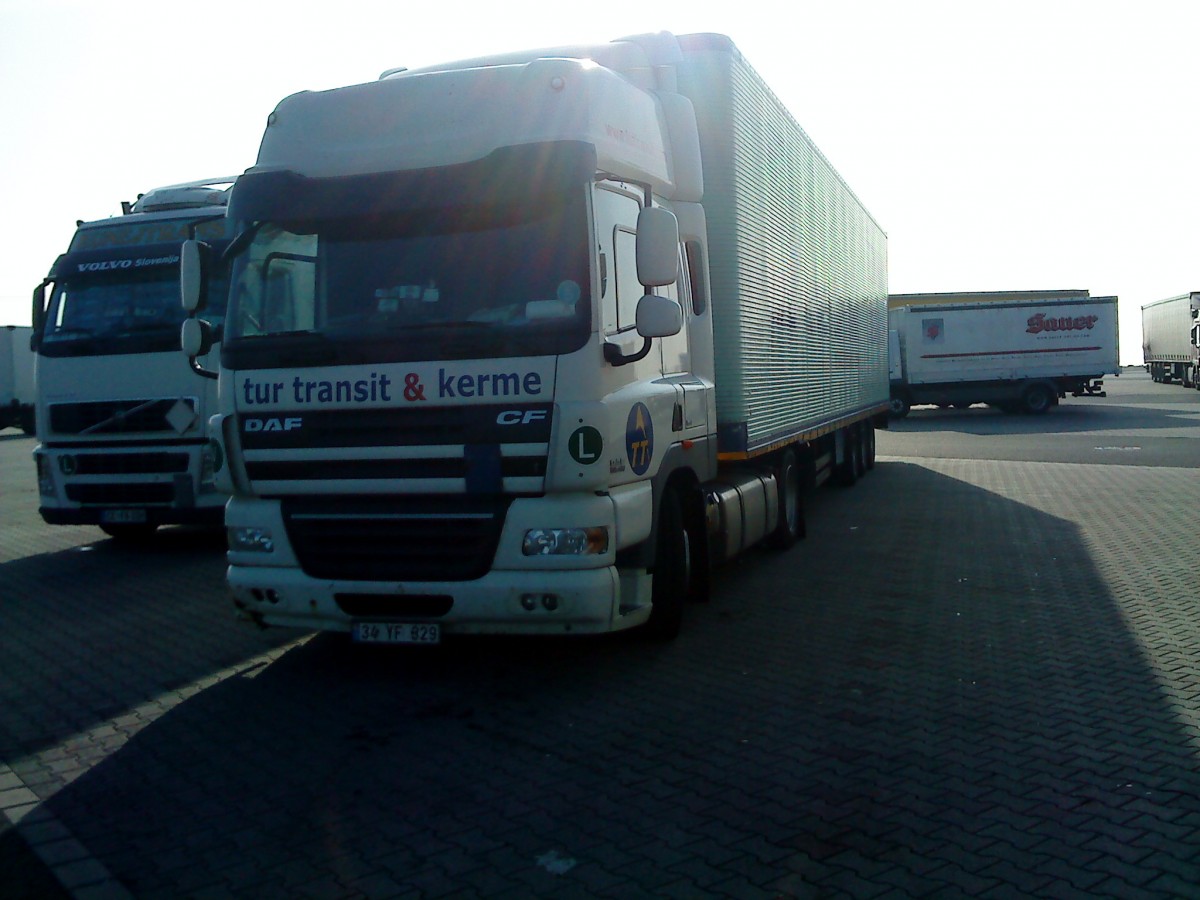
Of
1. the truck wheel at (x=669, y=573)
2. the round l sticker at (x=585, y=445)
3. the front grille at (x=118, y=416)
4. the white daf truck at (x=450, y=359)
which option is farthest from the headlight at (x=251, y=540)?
the front grille at (x=118, y=416)

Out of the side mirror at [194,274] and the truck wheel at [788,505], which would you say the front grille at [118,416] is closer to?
the side mirror at [194,274]

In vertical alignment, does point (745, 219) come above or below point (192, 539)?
above

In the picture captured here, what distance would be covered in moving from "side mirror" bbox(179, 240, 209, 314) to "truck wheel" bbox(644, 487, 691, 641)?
3098 mm

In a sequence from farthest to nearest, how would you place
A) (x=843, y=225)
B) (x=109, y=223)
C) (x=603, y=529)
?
(x=843, y=225), (x=109, y=223), (x=603, y=529)

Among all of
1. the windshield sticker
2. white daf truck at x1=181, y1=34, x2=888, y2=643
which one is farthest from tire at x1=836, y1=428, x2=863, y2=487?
the windshield sticker

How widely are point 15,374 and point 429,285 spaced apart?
35.2 meters

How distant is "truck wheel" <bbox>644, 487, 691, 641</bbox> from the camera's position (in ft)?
24.4

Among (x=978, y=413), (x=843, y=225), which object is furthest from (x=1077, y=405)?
(x=843, y=225)

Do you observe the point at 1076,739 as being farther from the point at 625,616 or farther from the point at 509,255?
the point at 509,255

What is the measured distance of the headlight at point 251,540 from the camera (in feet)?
22.0

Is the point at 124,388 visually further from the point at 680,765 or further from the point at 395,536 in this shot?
the point at 680,765

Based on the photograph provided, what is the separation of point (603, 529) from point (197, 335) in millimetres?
3082

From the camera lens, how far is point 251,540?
6758 mm

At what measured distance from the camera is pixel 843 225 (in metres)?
15.2
